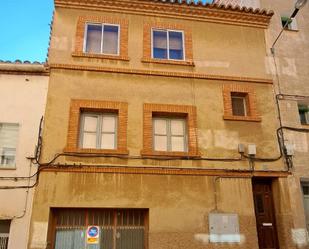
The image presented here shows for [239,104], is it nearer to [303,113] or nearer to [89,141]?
[303,113]

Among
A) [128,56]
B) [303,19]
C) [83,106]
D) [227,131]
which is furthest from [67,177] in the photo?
[303,19]

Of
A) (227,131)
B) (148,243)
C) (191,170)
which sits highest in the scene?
(227,131)

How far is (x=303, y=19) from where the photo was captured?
1279 cm

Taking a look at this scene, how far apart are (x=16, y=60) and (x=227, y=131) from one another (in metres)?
7.10

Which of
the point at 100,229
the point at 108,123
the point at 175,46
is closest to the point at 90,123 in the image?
the point at 108,123

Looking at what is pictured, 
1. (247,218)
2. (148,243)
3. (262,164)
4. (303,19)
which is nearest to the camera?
(148,243)

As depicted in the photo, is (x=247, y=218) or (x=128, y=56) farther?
(x=128, y=56)

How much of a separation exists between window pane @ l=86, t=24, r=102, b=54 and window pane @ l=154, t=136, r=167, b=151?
142 inches

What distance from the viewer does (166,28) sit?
11641 millimetres

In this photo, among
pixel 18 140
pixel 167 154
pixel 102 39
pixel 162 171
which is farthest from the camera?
pixel 102 39

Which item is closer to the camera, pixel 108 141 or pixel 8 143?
pixel 8 143

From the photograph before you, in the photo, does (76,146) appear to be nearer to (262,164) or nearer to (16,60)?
(16,60)

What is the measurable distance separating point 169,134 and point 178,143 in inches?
16.1

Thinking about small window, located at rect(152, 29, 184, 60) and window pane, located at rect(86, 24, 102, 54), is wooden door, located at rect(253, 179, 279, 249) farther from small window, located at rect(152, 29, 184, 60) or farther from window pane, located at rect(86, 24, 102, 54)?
window pane, located at rect(86, 24, 102, 54)
